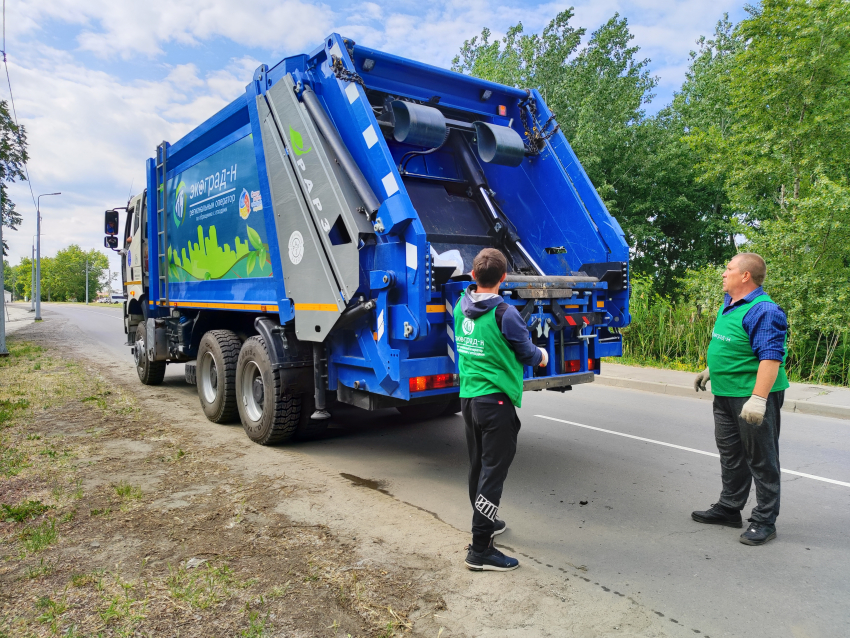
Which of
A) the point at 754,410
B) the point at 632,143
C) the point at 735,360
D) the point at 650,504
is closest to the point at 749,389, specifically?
the point at 735,360

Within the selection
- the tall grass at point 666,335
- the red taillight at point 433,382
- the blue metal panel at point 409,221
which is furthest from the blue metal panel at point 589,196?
the tall grass at point 666,335

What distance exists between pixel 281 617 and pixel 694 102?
83.9 feet

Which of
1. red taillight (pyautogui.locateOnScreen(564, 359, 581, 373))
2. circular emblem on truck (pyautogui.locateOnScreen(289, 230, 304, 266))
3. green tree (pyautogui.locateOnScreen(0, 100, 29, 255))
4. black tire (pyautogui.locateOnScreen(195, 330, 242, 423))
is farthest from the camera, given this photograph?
green tree (pyautogui.locateOnScreen(0, 100, 29, 255))

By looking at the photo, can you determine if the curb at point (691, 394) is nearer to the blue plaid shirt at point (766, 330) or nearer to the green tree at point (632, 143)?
the blue plaid shirt at point (766, 330)

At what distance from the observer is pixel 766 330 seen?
3.35 metres

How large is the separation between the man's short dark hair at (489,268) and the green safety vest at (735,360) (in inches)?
55.5

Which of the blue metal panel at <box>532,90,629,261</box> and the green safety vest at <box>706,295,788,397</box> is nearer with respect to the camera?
the green safety vest at <box>706,295,788,397</box>

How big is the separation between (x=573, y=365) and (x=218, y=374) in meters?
3.74

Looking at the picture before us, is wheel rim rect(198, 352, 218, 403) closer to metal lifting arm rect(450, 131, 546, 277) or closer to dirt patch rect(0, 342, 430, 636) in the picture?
dirt patch rect(0, 342, 430, 636)

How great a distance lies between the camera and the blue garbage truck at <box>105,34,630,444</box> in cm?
418

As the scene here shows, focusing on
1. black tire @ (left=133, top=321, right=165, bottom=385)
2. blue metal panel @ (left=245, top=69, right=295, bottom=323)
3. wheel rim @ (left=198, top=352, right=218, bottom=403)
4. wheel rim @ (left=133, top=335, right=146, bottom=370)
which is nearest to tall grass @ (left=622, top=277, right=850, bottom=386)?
→ wheel rim @ (left=198, top=352, right=218, bottom=403)

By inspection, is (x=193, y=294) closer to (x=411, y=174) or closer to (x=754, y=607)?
(x=411, y=174)

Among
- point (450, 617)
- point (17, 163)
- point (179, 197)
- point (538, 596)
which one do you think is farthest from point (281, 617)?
point (17, 163)

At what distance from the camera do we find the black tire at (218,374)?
20.4ft
